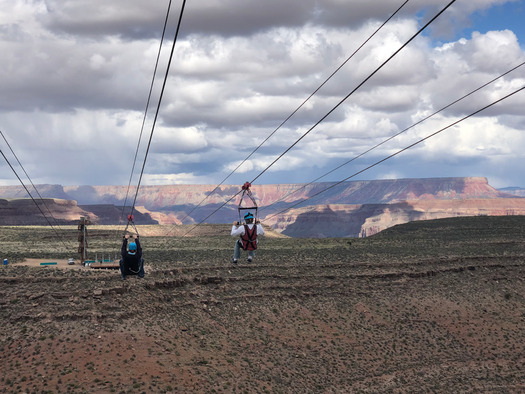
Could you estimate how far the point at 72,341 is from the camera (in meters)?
46.0

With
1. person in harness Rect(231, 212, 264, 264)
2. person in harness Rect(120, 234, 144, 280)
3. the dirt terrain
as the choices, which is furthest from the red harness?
the dirt terrain

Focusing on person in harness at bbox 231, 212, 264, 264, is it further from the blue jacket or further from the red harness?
the blue jacket

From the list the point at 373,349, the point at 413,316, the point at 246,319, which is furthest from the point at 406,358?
the point at 246,319

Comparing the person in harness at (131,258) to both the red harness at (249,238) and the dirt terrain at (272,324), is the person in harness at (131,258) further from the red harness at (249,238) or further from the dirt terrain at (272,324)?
the red harness at (249,238)

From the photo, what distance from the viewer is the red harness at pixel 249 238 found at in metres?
38.6

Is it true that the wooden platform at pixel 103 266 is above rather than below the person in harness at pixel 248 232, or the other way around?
below

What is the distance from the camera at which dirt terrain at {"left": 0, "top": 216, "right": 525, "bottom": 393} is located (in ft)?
148

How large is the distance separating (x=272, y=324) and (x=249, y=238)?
28386mm

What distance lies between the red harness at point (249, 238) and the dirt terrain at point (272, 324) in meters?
11.7

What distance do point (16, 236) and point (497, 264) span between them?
313 feet

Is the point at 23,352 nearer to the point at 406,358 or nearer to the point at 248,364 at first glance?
the point at 248,364

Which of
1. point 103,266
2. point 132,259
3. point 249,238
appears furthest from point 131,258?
point 103,266

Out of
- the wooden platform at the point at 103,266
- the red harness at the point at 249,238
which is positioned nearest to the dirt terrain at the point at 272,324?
the wooden platform at the point at 103,266

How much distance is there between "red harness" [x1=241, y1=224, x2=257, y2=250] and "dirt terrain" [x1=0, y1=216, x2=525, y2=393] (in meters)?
11.7
